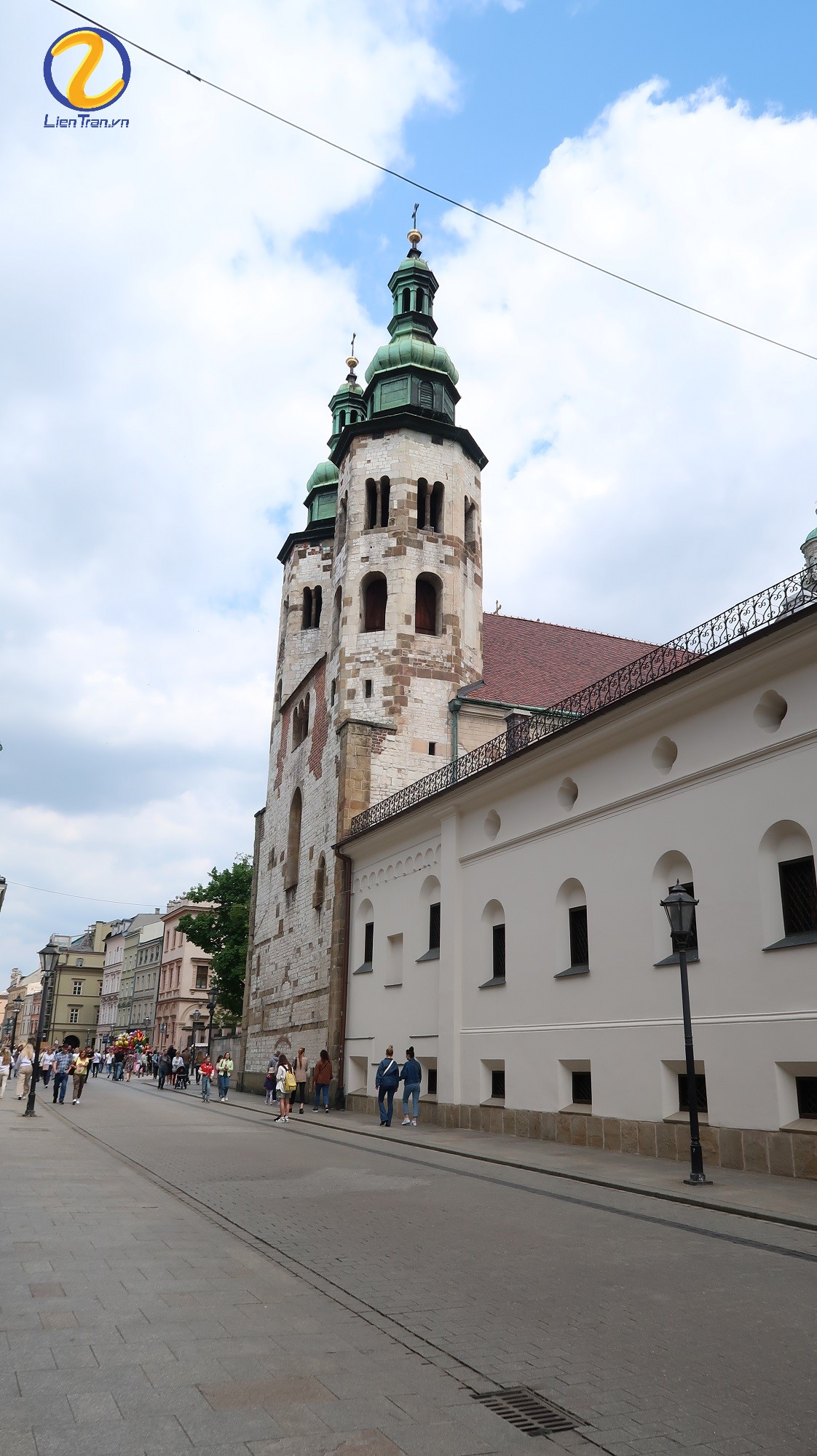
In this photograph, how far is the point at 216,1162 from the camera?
49.4 ft

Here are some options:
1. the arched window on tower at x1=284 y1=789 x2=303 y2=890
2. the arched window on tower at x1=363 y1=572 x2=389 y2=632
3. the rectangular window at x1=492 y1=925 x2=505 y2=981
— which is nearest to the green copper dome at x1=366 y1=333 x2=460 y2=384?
the arched window on tower at x1=363 y1=572 x2=389 y2=632

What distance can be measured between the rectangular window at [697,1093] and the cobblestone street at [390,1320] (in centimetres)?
346

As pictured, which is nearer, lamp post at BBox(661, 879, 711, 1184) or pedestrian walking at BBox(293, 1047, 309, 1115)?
lamp post at BBox(661, 879, 711, 1184)

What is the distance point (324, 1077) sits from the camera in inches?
1057

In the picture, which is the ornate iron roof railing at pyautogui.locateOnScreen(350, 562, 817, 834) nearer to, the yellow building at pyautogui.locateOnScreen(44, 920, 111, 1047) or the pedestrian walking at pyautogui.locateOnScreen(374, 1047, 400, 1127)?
the pedestrian walking at pyautogui.locateOnScreen(374, 1047, 400, 1127)

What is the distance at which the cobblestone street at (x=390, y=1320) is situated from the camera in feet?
15.2

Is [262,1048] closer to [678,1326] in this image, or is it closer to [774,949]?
[774,949]

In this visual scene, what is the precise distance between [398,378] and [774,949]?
27536 millimetres

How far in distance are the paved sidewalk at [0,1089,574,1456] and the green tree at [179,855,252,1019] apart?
45.5 meters

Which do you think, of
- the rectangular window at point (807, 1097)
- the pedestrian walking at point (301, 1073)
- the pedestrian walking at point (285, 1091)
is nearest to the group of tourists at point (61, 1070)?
the pedestrian walking at point (301, 1073)

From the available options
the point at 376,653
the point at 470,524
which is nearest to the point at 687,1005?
the point at 376,653

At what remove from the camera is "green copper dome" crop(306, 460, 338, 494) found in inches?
1895

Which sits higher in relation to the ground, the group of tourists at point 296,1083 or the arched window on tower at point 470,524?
the arched window on tower at point 470,524

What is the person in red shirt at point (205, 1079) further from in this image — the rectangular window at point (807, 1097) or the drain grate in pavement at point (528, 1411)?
the drain grate in pavement at point (528, 1411)
